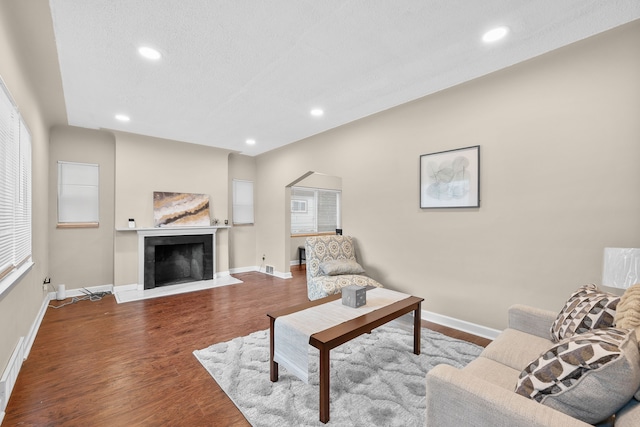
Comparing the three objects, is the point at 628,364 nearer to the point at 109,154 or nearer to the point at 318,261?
the point at 318,261

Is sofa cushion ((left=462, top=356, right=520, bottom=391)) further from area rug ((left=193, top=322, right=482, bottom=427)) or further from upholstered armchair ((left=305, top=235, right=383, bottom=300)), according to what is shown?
upholstered armchair ((left=305, top=235, right=383, bottom=300))

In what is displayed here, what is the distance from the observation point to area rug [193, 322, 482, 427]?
5.94 feet

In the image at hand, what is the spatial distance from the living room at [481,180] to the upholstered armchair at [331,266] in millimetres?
279

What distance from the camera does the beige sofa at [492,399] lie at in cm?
97

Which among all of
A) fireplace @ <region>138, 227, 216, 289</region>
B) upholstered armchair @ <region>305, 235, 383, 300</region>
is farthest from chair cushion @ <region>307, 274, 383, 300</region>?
fireplace @ <region>138, 227, 216, 289</region>

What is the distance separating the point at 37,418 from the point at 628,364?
3.07 m

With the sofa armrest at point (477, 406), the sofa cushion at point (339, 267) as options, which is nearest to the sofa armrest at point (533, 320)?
the sofa armrest at point (477, 406)

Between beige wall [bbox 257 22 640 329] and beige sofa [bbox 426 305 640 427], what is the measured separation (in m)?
1.14

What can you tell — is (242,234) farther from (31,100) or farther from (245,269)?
(31,100)

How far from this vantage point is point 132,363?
2.48 metres

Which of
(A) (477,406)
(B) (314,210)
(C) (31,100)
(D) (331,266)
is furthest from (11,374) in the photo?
(B) (314,210)

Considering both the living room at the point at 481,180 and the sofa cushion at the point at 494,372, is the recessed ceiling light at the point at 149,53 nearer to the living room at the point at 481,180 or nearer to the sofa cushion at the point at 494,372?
the living room at the point at 481,180

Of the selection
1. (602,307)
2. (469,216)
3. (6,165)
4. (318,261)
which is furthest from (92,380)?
(469,216)

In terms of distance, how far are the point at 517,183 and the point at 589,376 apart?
7.10 ft
